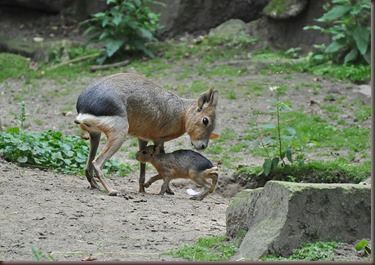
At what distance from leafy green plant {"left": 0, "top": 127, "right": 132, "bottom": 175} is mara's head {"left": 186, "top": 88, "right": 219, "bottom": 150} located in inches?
49.0

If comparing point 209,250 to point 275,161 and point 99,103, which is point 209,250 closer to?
point 99,103

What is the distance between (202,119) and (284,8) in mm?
7735

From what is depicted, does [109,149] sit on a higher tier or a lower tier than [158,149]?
higher

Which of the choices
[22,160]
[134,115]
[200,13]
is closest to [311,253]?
[134,115]

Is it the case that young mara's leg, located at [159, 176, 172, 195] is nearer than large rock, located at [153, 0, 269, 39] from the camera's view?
Yes

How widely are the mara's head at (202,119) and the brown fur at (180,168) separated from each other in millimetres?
198

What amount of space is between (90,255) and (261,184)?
386cm

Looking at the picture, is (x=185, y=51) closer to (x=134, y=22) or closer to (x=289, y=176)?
(x=134, y=22)

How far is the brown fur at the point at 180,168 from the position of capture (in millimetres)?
8047

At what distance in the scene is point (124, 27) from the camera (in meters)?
14.8

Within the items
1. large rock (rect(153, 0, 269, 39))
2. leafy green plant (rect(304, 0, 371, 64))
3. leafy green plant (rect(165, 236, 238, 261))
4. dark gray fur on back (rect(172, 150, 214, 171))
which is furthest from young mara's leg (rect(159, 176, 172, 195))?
large rock (rect(153, 0, 269, 39))

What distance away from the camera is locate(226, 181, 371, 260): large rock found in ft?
16.5

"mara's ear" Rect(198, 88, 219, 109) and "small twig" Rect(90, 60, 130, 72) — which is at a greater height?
"mara's ear" Rect(198, 88, 219, 109)

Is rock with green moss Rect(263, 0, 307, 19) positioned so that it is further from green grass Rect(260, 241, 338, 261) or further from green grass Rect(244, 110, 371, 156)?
green grass Rect(260, 241, 338, 261)
